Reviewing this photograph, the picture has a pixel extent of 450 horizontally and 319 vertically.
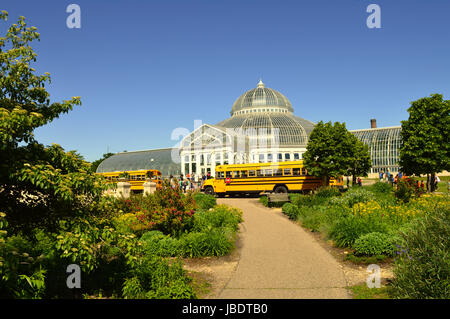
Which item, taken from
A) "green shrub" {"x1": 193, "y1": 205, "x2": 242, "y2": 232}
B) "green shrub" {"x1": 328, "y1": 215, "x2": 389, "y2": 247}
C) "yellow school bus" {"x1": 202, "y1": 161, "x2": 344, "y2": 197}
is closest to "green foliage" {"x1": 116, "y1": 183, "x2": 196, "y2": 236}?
"green shrub" {"x1": 193, "y1": 205, "x2": 242, "y2": 232}

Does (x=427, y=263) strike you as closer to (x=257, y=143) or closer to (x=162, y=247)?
(x=162, y=247)

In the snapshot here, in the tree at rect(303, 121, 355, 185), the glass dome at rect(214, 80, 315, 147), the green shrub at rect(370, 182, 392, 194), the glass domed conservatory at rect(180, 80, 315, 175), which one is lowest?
the green shrub at rect(370, 182, 392, 194)

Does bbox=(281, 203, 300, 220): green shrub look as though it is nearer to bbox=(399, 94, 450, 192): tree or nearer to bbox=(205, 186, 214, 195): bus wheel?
bbox=(205, 186, 214, 195): bus wheel

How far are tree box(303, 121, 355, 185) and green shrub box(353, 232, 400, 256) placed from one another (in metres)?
16.0

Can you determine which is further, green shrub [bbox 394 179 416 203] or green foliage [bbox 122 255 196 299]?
green shrub [bbox 394 179 416 203]

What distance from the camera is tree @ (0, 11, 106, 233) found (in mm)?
4879

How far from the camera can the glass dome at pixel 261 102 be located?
68500 mm

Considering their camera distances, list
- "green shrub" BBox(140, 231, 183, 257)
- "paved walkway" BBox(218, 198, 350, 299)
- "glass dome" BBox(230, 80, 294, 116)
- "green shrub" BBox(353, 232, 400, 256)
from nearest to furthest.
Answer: "paved walkway" BBox(218, 198, 350, 299)
"green shrub" BBox(353, 232, 400, 256)
"green shrub" BBox(140, 231, 183, 257)
"glass dome" BBox(230, 80, 294, 116)

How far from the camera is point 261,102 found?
226 ft

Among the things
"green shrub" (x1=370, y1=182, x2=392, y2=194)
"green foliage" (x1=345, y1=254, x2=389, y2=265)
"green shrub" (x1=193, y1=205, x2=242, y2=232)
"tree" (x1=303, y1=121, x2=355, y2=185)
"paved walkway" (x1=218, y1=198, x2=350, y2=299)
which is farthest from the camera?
"tree" (x1=303, y1=121, x2=355, y2=185)

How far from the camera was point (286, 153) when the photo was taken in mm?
53875

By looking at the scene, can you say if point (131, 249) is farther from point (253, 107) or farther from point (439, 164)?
point (253, 107)

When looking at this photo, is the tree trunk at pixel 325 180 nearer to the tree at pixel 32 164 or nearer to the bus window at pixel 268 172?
the bus window at pixel 268 172

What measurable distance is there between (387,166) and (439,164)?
1393 inches
